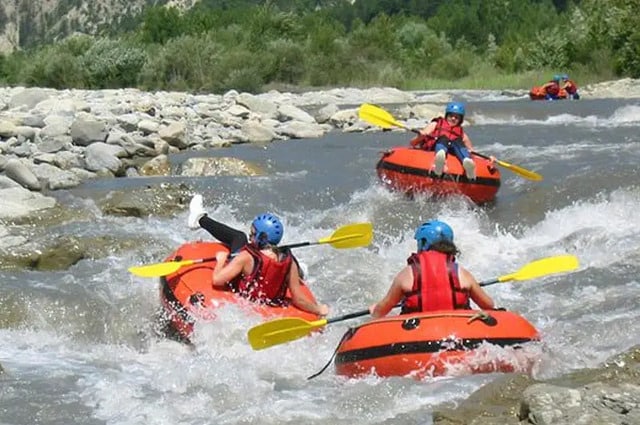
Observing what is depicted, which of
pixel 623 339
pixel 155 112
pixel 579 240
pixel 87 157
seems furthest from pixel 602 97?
pixel 623 339

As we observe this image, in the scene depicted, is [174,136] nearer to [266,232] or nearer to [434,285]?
[266,232]

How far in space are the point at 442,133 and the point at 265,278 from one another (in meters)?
5.06

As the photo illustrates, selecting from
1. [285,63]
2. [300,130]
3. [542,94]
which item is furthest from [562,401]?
[285,63]

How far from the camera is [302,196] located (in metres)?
11.6

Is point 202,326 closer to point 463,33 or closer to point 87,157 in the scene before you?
point 87,157

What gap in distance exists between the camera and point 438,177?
10.5 m

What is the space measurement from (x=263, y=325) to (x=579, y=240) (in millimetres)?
4341

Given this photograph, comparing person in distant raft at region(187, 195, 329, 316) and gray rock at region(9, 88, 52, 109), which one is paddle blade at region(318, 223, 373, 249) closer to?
person in distant raft at region(187, 195, 329, 316)

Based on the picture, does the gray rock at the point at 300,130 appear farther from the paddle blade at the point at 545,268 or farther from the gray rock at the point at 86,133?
the paddle blade at the point at 545,268

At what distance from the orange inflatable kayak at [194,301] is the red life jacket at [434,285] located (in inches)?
39.6

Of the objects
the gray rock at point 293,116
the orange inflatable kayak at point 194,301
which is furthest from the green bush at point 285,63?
the orange inflatable kayak at point 194,301

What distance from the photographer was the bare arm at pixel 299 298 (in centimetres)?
631

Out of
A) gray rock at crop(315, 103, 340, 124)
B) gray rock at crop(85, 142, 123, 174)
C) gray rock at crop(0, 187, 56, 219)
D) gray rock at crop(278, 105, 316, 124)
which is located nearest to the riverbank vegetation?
gray rock at crop(315, 103, 340, 124)

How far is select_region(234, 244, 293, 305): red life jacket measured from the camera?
627cm
